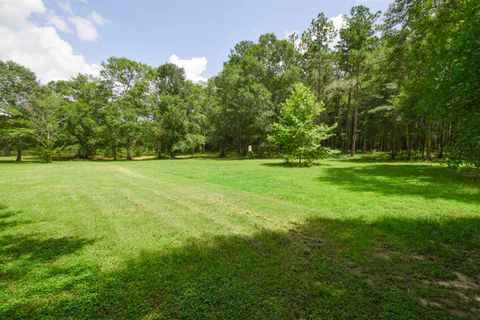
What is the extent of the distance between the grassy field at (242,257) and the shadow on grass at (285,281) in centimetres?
2

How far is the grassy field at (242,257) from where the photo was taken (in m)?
2.99

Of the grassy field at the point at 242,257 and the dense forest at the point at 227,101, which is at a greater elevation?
the dense forest at the point at 227,101

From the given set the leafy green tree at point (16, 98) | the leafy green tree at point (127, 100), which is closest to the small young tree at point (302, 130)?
the leafy green tree at point (127, 100)

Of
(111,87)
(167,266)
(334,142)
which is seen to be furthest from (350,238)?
(334,142)

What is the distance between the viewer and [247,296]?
3160 millimetres

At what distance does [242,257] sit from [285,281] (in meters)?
1.00

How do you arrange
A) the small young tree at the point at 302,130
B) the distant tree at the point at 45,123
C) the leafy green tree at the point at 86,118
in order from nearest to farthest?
the small young tree at the point at 302,130
the distant tree at the point at 45,123
the leafy green tree at the point at 86,118

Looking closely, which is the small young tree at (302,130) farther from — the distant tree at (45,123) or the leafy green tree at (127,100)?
the distant tree at (45,123)

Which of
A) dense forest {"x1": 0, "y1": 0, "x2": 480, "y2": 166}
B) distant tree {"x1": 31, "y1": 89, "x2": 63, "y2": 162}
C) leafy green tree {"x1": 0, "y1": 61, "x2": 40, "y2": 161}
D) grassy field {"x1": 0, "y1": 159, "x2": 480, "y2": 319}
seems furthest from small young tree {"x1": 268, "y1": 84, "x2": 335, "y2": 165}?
leafy green tree {"x1": 0, "y1": 61, "x2": 40, "y2": 161}

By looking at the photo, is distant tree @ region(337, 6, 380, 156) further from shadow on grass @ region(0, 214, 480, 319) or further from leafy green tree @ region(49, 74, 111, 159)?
leafy green tree @ region(49, 74, 111, 159)

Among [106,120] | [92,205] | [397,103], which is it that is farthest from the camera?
[106,120]

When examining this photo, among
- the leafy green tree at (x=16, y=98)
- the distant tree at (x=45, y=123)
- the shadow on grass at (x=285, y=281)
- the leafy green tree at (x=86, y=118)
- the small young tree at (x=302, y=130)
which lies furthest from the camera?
the leafy green tree at (x=86, y=118)

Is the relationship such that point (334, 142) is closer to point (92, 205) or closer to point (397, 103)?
point (397, 103)

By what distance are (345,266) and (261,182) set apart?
771 centimetres
